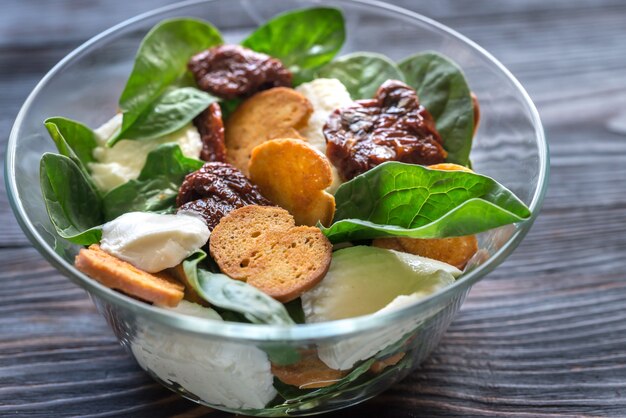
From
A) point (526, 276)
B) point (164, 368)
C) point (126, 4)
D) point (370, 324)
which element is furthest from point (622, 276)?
point (126, 4)

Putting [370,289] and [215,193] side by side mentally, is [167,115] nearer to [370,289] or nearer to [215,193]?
[215,193]

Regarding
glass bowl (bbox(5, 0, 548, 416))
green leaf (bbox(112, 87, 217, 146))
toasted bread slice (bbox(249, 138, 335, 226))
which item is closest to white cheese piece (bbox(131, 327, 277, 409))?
glass bowl (bbox(5, 0, 548, 416))

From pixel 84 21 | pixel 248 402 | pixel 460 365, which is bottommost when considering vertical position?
pixel 460 365

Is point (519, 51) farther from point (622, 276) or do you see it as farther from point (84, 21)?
point (84, 21)

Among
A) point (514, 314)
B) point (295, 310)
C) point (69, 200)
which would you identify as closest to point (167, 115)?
point (69, 200)

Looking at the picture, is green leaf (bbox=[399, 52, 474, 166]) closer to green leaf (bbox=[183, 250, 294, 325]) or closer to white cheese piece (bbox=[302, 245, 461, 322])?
white cheese piece (bbox=[302, 245, 461, 322])
